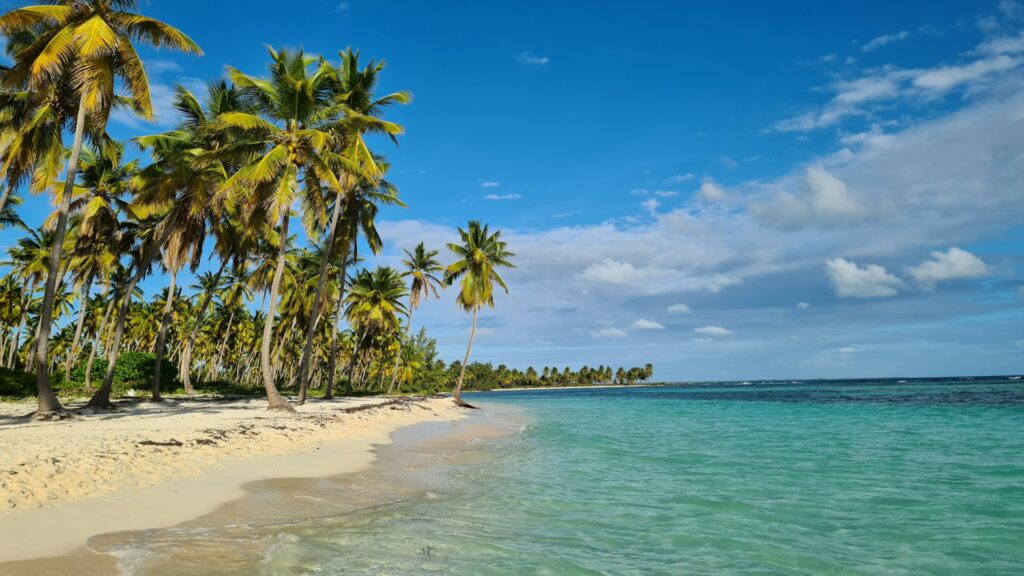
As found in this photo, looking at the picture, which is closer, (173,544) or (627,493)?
(173,544)

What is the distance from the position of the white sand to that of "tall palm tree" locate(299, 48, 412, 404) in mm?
6473

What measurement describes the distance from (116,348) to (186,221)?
533 cm

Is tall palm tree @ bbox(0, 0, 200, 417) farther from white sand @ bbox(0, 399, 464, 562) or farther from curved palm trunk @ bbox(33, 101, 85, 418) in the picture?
white sand @ bbox(0, 399, 464, 562)

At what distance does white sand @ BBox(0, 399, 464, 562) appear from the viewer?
6012 millimetres

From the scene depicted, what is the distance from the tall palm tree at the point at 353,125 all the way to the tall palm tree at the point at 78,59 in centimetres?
613

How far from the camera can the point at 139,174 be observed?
68.0 feet

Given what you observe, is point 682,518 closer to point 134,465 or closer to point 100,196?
point 134,465

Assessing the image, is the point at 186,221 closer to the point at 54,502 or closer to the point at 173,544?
the point at 54,502

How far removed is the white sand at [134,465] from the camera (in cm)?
601

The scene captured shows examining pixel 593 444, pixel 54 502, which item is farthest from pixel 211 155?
pixel 593 444

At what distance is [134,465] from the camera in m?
8.63

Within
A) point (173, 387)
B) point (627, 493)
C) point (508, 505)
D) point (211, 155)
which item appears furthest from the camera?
point (173, 387)

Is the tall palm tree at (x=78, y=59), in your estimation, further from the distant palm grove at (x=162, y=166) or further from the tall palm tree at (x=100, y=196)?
the tall palm tree at (x=100, y=196)

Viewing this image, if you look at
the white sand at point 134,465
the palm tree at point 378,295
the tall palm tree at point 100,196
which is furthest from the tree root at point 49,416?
the palm tree at point 378,295
